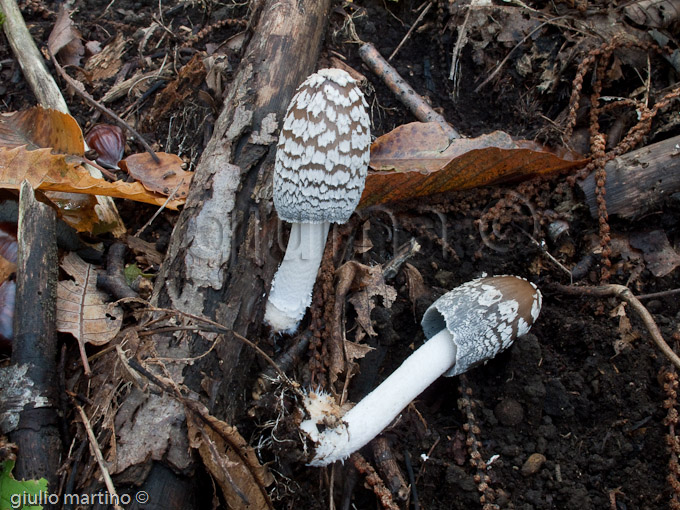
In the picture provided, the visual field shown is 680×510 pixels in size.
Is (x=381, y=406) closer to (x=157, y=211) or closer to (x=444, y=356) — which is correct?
(x=444, y=356)

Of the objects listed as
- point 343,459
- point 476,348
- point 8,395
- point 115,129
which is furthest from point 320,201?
point 115,129

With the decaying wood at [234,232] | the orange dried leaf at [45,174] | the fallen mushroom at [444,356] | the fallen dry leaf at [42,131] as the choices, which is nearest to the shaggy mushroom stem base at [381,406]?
the fallen mushroom at [444,356]

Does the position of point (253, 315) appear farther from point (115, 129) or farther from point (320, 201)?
point (115, 129)

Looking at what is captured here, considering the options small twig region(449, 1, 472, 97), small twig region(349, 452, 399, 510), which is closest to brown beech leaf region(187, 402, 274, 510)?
small twig region(349, 452, 399, 510)

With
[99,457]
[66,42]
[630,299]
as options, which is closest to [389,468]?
[99,457]

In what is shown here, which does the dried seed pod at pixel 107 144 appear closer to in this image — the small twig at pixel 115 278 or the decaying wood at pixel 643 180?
Result: the small twig at pixel 115 278
